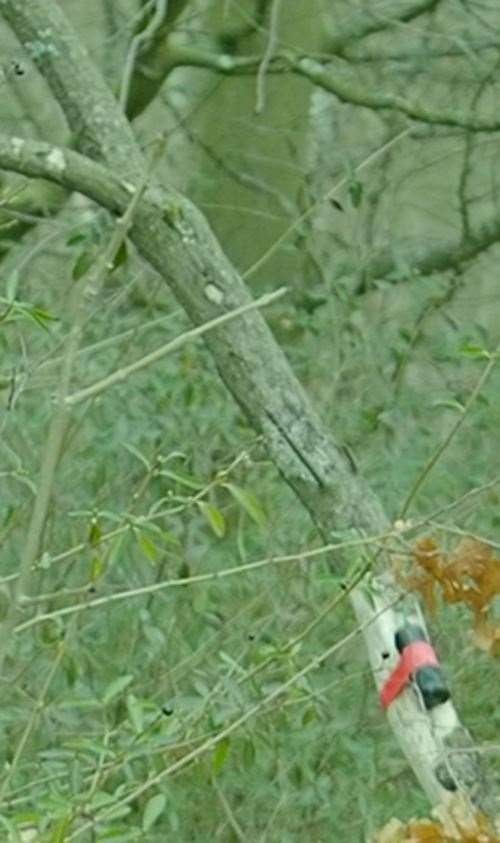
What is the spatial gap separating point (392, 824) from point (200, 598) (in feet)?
5.39

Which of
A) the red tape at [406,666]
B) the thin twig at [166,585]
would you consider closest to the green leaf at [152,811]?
the thin twig at [166,585]

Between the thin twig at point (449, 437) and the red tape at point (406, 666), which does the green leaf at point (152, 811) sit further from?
the thin twig at point (449, 437)

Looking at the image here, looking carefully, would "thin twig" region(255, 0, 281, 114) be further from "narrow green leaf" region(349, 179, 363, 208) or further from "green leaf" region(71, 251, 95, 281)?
"green leaf" region(71, 251, 95, 281)

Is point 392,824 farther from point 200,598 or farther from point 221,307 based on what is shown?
point 200,598

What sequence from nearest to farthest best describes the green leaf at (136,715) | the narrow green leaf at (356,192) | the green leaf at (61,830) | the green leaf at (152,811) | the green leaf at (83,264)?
1. the green leaf at (61,830)
2. the green leaf at (152,811)
3. the green leaf at (136,715)
4. the green leaf at (83,264)
5. the narrow green leaf at (356,192)

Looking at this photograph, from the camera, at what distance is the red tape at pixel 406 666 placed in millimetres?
3008

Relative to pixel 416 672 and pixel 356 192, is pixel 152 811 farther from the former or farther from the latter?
pixel 356 192

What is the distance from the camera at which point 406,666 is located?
119 inches

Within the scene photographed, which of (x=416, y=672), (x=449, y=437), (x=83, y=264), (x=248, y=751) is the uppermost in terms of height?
(x=83, y=264)

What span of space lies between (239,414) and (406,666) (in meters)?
1.95

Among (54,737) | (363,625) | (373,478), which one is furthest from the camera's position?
(373,478)

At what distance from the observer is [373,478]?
16.0 feet

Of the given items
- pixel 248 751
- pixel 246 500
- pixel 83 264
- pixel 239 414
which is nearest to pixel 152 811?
pixel 246 500

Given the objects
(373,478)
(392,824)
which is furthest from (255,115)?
(392,824)
